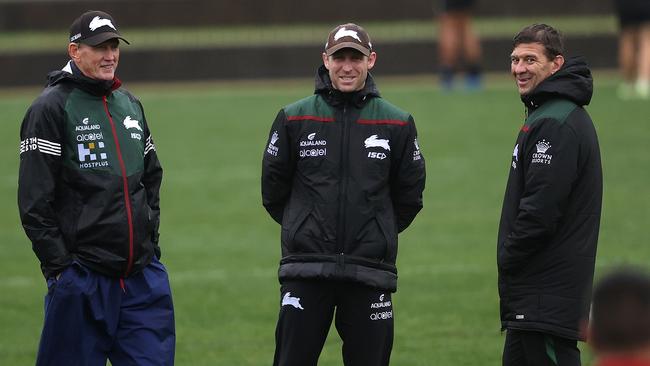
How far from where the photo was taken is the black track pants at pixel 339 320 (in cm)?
650

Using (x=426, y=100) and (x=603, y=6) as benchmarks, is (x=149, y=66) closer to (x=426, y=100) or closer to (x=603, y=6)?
(x=426, y=100)

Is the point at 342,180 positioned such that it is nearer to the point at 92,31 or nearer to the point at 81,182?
the point at 81,182

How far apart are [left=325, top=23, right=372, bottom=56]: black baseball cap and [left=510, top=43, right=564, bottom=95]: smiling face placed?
2.46ft

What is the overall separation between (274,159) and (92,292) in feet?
3.70

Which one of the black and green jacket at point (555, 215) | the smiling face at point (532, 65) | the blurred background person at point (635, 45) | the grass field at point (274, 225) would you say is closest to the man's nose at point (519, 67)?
the smiling face at point (532, 65)

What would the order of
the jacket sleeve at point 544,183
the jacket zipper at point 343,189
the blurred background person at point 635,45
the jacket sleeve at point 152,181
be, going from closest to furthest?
the jacket sleeve at point 544,183 → the jacket zipper at point 343,189 → the jacket sleeve at point 152,181 → the blurred background person at point 635,45

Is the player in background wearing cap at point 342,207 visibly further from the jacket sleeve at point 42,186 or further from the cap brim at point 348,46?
the jacket sleeve at point 42,186

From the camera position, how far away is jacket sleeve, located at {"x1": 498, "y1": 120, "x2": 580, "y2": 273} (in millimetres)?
6195

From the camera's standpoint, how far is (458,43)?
918 inches

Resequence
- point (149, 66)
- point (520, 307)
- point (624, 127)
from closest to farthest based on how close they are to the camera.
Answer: point (520, 307) → point (624, 127) → point (149, 66)

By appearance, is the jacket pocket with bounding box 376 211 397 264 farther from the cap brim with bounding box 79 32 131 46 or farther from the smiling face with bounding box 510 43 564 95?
the cap brim with bounding box 79 32 131 46

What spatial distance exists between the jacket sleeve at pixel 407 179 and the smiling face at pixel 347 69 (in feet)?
1.14

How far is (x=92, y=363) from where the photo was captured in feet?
21.5

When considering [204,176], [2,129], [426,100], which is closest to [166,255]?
[204,176]
